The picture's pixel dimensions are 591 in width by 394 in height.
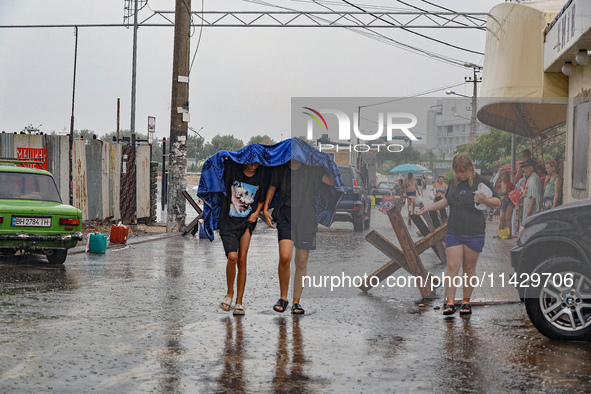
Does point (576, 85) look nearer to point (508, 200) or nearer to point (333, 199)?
point (508, 200)

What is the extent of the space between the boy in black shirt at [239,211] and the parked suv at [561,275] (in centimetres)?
282

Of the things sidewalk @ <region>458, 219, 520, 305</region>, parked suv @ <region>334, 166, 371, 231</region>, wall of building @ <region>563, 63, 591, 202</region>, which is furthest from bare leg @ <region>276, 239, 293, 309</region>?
parked suv @ <region>334, 166, 371, 231</region>

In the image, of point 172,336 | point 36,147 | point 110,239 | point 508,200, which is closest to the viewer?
point 172,336

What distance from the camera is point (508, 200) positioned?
9812 mm

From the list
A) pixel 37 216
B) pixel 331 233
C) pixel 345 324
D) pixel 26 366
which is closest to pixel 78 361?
pixel 26 366

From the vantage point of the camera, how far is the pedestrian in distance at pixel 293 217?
25.1 ft

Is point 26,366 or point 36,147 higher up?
point 36,147

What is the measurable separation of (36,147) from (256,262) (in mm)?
7005

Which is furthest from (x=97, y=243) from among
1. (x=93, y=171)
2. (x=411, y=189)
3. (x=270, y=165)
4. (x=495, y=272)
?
(x=411, y=189)

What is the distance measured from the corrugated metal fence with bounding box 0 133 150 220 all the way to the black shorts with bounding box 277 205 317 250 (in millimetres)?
10592

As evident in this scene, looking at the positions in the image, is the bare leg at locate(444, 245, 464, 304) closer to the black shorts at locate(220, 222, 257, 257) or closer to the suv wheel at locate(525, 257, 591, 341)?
the suv wheel at locate(525, 257, 591, 341)

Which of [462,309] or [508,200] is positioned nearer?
[462,309]

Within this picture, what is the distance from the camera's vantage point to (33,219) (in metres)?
11.2

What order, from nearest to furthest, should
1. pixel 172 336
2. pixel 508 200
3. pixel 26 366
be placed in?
pixel 26 366 → pixel 172 336 → pixel 508 200
